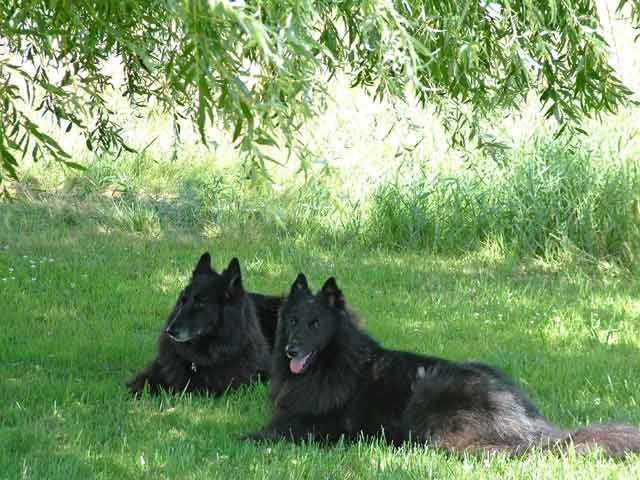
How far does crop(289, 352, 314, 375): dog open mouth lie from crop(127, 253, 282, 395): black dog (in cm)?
97

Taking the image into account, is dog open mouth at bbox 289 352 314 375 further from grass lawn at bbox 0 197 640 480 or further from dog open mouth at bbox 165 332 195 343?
dog open mouth at bbox 165 332 195 343

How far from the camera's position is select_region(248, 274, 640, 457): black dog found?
5617 millimetres

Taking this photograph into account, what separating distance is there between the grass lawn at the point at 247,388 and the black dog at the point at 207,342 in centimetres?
19

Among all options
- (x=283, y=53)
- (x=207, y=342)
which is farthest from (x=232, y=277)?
(x=283, y=53)

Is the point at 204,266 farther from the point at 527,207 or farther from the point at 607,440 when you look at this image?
the point at 527,207

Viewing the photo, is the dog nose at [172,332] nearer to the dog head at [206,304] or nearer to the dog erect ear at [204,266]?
the dog head at [206,304]

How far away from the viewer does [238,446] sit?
19.3ft

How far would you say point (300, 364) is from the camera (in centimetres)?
628

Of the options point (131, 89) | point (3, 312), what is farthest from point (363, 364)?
point (3, 312)

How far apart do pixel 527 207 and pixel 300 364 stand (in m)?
6.69

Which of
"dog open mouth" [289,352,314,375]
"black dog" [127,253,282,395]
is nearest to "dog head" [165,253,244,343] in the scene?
"black dog" [127,253,282,395]

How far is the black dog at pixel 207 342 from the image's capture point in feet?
22.9

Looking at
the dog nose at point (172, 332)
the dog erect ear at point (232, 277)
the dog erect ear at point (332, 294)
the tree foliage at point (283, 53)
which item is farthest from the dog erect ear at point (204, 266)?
the tree foliage at point (283, 53)

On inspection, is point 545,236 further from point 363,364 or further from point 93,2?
point 93,2
